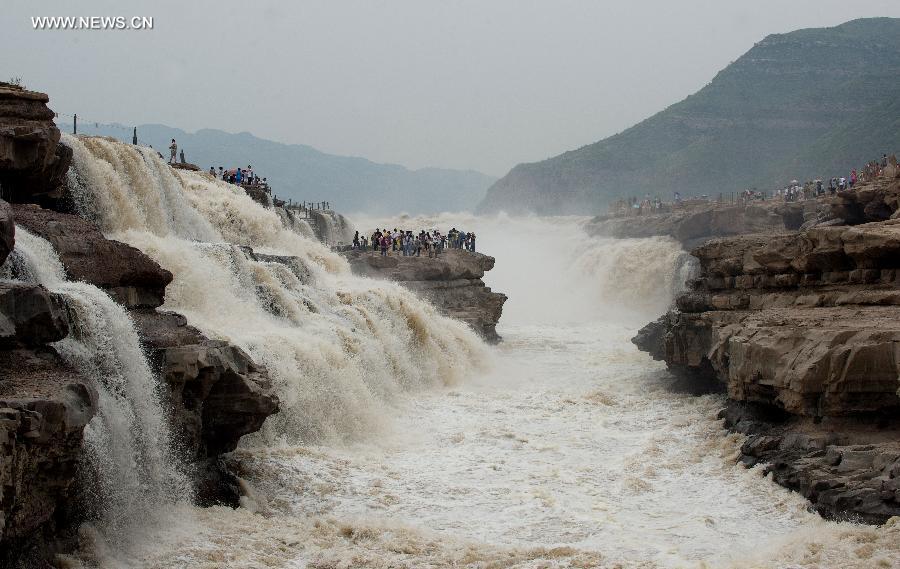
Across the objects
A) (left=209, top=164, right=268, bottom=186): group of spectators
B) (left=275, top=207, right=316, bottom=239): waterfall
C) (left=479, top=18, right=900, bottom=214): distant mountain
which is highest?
(left=479, top=18, right=900, bottom=214): distant mountain

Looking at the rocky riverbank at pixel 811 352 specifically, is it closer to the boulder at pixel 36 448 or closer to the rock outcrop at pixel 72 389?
the rock outcrop at pixel 72 389

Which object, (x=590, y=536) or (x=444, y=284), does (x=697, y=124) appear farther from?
(x=590, y=536)

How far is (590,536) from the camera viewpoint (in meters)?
11.4

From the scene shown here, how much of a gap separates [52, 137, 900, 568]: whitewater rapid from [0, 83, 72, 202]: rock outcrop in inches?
84.2

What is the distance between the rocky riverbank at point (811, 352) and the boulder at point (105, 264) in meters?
8.79

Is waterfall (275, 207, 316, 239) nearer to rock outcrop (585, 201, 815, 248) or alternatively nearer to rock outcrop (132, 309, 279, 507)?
rock outcrop (132, 309, 279, 507)

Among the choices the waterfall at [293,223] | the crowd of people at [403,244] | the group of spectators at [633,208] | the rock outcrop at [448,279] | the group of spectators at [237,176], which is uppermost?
the group of spectators at [633,208]

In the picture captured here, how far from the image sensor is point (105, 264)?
41.5 feet

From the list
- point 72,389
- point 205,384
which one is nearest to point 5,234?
point 72,389

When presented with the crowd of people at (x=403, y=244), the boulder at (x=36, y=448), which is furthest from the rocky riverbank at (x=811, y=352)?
the crowd of people at (x=403, y=244)

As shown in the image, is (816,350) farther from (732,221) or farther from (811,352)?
(732,221)

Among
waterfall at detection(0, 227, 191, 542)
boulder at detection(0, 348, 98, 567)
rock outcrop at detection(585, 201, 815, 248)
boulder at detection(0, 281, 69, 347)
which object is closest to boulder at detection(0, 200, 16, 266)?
boulder at detection(0, 281, 69, 347)

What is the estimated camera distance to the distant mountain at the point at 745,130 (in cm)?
10300

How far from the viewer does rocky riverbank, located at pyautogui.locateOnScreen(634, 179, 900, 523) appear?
12.0m
